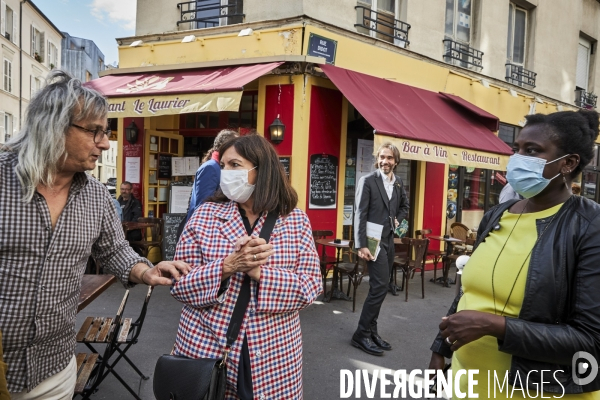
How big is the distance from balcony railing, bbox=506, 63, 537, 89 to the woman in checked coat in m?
11.7

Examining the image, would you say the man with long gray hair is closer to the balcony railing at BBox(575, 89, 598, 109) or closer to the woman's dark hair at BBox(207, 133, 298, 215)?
the woman's dark hair at BBox(207, 133, 298, 215)

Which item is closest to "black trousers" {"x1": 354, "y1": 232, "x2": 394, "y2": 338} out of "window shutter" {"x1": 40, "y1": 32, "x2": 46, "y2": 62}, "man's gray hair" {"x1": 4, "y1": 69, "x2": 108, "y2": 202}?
"man's gray hair" {"x1": 4, "y1": 69, "x2": 108, "y2": 202}

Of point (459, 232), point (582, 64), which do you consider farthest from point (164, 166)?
point (582, 64)

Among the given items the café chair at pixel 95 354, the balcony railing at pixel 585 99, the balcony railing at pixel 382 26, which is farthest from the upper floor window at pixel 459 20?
the café chair at pixel 95 354

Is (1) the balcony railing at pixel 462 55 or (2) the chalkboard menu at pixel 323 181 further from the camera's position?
(1) the balcony railing at pixel 462 55

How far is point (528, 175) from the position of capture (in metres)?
1.91

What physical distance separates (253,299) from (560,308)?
1194 millimetres

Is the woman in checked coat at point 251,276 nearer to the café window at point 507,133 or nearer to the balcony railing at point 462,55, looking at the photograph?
the balcony railing at point 462,55

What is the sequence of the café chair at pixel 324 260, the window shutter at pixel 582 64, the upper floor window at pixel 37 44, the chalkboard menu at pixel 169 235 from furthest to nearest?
the upper floor window at pixel 37 44
the window shutter at pixel 582 64
the chalkboard menu at pixel 169 235
the café chair at pixel 324 260

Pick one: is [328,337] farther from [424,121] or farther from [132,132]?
[132,132]

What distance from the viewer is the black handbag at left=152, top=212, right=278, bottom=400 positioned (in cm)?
185

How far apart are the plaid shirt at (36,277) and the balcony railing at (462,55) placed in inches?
392

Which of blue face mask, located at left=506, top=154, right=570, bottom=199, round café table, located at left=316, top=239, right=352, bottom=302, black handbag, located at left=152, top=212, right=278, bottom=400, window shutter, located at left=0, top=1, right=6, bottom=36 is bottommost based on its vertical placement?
round café table, located at left=316, top=239, right=352, bottom=302

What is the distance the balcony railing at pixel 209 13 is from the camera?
8.75m
